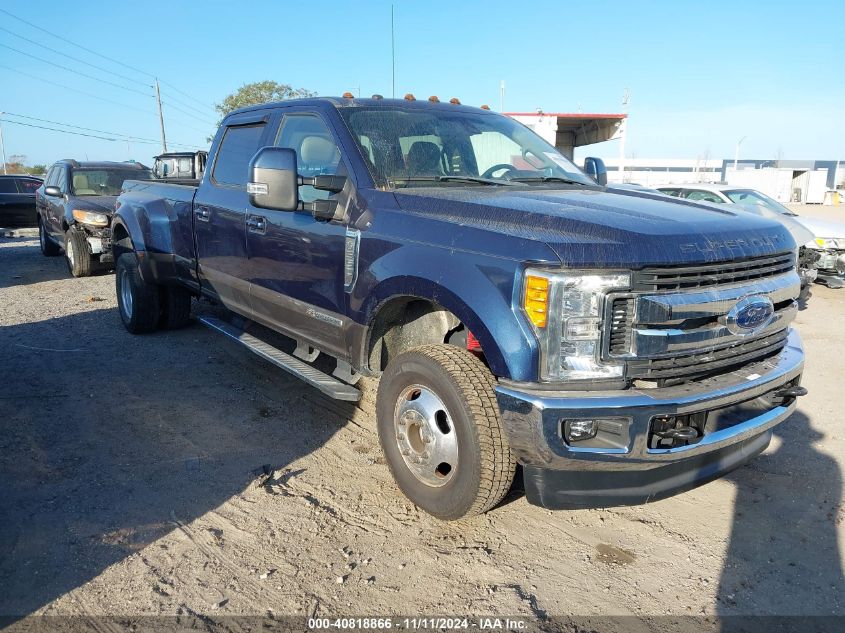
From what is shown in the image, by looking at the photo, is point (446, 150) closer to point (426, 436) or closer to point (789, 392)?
point (426, 436)

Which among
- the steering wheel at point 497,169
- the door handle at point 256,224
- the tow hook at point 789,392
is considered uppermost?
the steering wheel at point 497,169

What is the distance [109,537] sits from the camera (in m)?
2.93

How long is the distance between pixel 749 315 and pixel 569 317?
903mm

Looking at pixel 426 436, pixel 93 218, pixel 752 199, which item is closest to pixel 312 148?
pixel 426 436

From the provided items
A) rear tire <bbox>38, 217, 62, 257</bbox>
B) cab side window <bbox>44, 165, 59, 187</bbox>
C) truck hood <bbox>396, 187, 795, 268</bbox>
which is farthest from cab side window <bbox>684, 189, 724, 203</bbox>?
rear tire <bbox>38, 217, 62, 257</bbox>

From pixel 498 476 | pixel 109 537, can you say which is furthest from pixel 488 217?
pixel 109 537

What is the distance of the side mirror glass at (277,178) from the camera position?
131 inches

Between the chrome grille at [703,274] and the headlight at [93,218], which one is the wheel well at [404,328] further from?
the headlight at [93,218]

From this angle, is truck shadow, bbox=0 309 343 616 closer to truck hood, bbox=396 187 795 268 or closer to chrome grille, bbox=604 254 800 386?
truck hood, bbox=396 187 795 268

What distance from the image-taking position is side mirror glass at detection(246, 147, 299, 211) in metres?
3.34

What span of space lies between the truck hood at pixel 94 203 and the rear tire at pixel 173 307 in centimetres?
372

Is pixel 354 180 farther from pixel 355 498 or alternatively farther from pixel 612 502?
pixel 612 502

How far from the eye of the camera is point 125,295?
6516mm

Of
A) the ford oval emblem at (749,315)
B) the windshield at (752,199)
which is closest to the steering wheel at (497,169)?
the ford oval emblem at (749,315)
